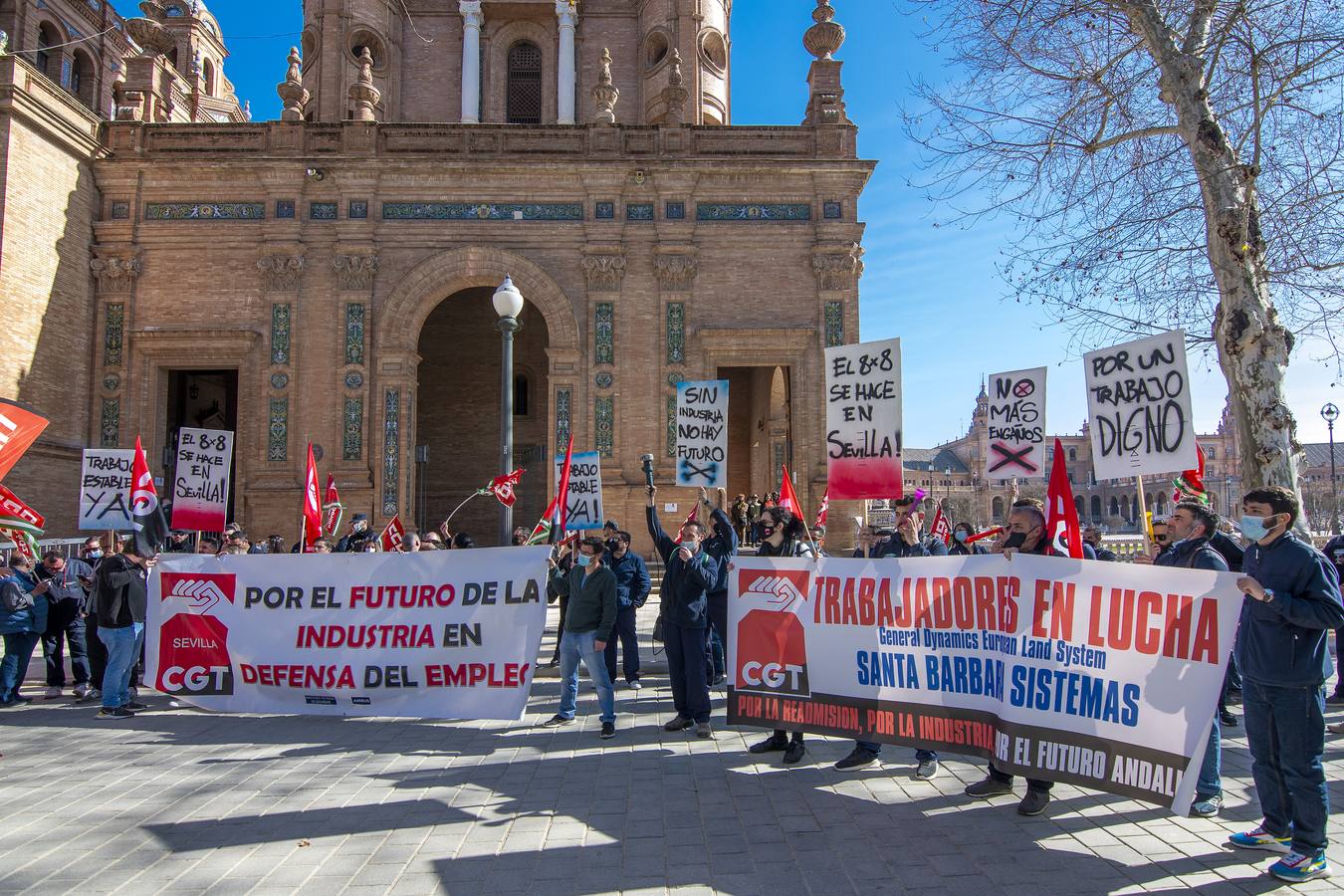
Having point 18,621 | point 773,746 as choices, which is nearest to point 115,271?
point 18,621

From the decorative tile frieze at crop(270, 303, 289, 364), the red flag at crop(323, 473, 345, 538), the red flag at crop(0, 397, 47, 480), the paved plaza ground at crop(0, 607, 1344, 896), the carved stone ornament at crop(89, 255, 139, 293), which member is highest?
the carved stone ornament at crop(89, 255, 139, 293)

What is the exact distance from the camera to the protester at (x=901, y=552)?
262 inches

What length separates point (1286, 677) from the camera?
4.96 m

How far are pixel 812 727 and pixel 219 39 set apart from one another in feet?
163

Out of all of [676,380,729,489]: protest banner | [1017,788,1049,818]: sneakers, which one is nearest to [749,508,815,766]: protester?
[1017,788,1049,818]: sneakers

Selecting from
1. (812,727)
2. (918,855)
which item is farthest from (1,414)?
(918,855)

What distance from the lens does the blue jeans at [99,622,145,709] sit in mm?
8875

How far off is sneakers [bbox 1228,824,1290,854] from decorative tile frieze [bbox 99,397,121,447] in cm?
2441

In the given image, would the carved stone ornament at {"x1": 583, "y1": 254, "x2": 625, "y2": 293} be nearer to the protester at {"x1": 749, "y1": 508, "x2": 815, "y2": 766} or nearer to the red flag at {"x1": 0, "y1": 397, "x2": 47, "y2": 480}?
the protester at {"x1": 749, "y1": 508, "x2": 815, "y2": 766}

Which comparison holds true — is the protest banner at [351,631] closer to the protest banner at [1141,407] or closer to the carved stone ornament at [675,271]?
the protest banner at [1141,407]

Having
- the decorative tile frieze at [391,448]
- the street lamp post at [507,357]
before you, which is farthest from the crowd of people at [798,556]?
the decorative tile frieze at [391,448]

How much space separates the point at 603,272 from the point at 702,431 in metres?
12.7

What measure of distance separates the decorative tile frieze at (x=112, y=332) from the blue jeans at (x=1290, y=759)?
25.1 metres

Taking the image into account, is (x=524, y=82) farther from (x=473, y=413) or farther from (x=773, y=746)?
(x=773, y=746)
